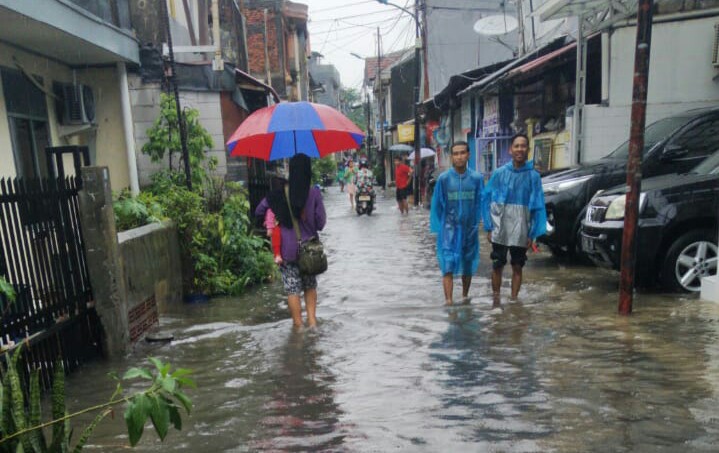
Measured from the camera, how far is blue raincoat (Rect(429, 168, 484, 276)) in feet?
20.7

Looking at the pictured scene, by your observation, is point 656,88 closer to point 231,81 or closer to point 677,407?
point 231,81

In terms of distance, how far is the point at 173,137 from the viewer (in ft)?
30.5

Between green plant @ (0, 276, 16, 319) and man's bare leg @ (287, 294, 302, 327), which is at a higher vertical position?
green plant @ (0, 276, 16, 319)

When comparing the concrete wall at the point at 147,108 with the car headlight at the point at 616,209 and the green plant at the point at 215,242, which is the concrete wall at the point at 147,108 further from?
the car headlight at the point at 616,209

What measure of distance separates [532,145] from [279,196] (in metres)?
9.55

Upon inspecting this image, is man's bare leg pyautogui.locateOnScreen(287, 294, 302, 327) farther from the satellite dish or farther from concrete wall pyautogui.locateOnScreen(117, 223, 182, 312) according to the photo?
the satellite dish

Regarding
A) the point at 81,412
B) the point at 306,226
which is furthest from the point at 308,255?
the point at 81,412

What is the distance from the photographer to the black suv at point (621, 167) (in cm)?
738

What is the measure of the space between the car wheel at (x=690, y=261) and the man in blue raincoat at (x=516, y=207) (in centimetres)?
134

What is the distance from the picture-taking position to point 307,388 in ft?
13.4

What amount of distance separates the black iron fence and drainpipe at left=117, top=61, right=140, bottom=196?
504cm

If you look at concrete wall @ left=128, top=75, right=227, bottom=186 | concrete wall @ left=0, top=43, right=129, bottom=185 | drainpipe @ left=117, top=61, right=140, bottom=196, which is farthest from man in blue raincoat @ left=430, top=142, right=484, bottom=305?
drainpipe @ left=117, top=61, right=140, bottom=196

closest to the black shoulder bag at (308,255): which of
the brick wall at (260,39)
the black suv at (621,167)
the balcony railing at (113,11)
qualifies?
the black suv at (621,167)

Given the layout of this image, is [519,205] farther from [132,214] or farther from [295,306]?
[132,214]
